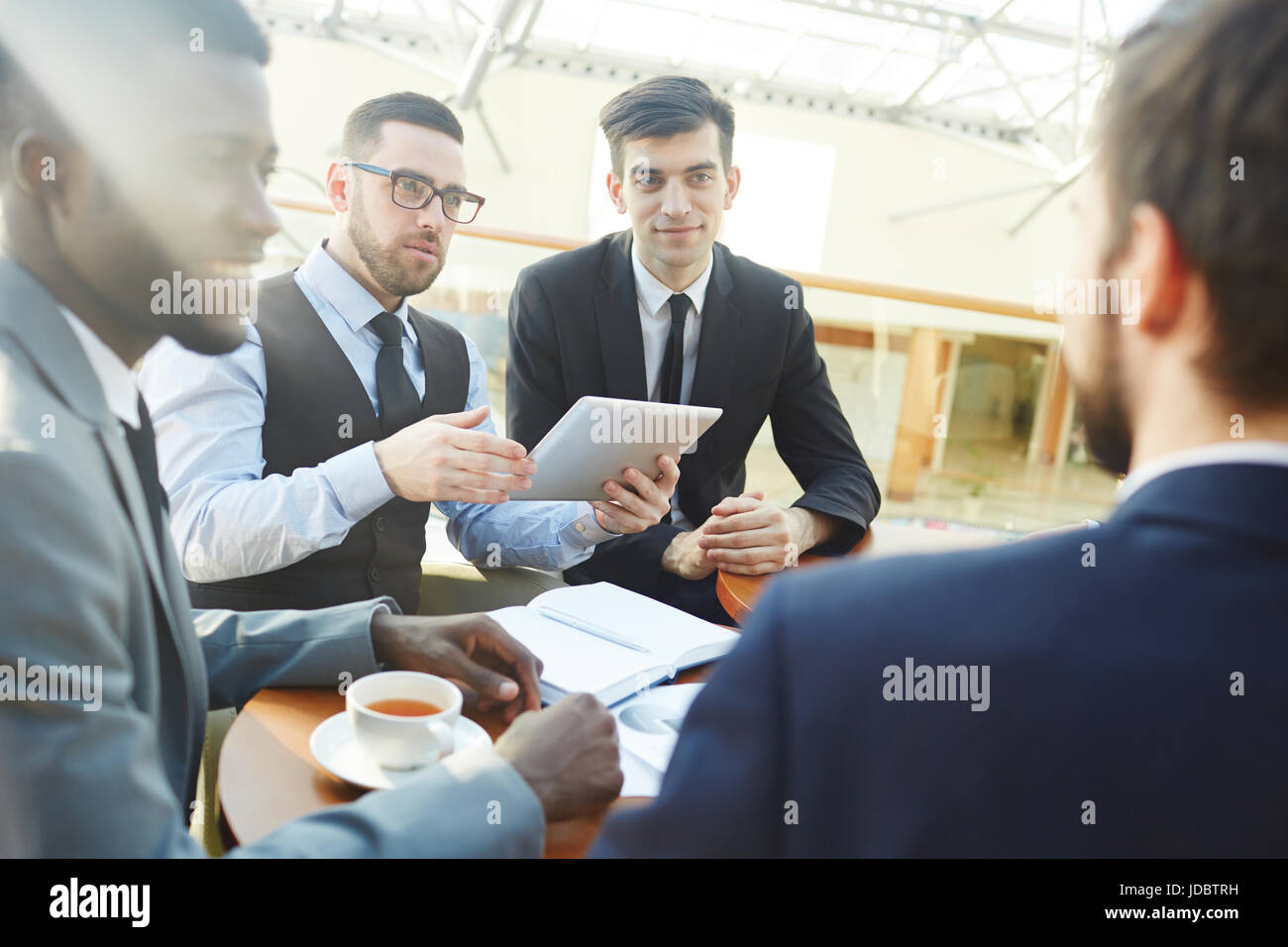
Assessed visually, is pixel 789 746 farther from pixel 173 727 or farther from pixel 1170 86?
pixel 173 727

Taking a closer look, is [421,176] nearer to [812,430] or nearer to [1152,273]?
[812,430]

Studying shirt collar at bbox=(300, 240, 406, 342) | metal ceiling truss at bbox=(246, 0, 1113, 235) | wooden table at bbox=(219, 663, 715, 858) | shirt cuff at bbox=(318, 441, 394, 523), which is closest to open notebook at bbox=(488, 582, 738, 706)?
wooden table at bbox=(219, 663, 715, 858)

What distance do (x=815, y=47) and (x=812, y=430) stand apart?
11.2 metres

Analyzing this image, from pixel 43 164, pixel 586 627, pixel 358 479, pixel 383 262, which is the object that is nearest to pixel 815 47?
pixel 383 262

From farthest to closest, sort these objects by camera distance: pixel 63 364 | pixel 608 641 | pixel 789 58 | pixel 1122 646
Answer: pixel 789 58 → pixel 608 641 → pixel 63 364 → pixel 1122 646

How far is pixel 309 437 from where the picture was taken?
1826 millimetres

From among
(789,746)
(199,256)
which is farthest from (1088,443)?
(199,256)

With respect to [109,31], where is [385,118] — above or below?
above

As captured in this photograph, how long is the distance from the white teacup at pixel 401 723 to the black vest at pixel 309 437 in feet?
2.92

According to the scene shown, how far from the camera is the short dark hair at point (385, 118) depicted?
2084 mm

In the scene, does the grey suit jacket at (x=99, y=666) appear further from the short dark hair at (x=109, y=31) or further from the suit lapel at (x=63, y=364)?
the short dark hair at (x=109, y=31)

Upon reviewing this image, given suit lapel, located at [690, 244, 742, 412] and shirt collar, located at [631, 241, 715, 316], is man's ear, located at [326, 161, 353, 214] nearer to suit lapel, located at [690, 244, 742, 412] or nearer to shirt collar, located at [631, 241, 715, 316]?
shirt collar, located at [631, 241, 715, 316]

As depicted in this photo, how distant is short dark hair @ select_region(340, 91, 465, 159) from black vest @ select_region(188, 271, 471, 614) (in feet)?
1.34
